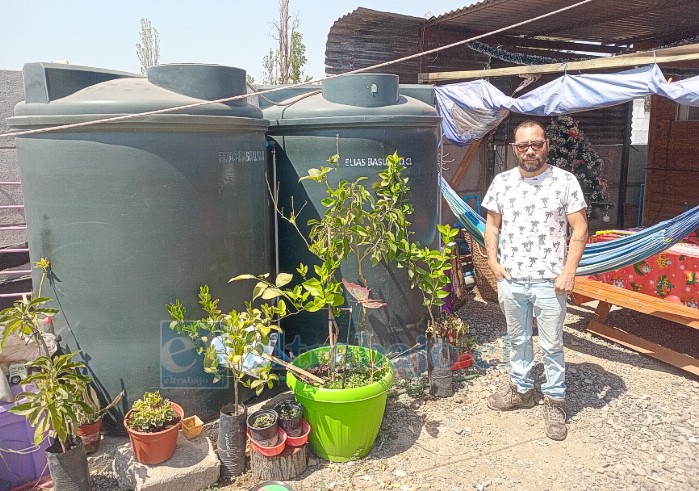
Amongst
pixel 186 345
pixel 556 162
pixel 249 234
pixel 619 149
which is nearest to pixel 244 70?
pixel 249 234

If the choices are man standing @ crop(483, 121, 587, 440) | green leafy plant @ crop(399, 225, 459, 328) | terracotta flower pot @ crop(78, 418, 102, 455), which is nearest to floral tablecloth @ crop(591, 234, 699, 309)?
man standing @ crop(483, 121, 587, 440)

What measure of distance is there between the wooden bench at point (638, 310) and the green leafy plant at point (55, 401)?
3.85 m

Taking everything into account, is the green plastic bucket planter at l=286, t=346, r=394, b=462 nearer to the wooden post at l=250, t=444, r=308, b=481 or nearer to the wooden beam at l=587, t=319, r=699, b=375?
the wooden post at l=250, t=444, r=308, b=481

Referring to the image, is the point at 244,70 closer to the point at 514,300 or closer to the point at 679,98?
the point at 514,300

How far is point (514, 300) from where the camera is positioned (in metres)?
3.21

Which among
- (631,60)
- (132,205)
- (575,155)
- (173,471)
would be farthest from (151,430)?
(575,155)

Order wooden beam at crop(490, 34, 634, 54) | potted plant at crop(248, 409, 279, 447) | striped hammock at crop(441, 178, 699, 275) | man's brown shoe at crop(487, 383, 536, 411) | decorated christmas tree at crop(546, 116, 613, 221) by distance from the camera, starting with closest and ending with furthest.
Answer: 1. potted plant at crop(248, 409, 279, 447)
2. man's brown shoe at crop(487, 383, 536, 411)
3. striped hammock at crop(441, 178, 699, 275)
4. wooden beam at crop(490, 34, 634, 54)
5. decorated christmas tree at crop(546, 116, 613, 221)

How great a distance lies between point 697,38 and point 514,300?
240 inches

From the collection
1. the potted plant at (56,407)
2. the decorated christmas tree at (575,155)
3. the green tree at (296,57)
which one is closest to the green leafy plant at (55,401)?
the potted plant at (56,407)

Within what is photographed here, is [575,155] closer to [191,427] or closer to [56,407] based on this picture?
[191,427]

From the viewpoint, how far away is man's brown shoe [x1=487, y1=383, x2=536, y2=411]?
336 centimetres

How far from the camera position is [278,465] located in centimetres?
265

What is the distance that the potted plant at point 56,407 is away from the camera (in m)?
2.27

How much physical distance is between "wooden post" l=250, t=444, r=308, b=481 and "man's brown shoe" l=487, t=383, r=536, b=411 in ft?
4.38
